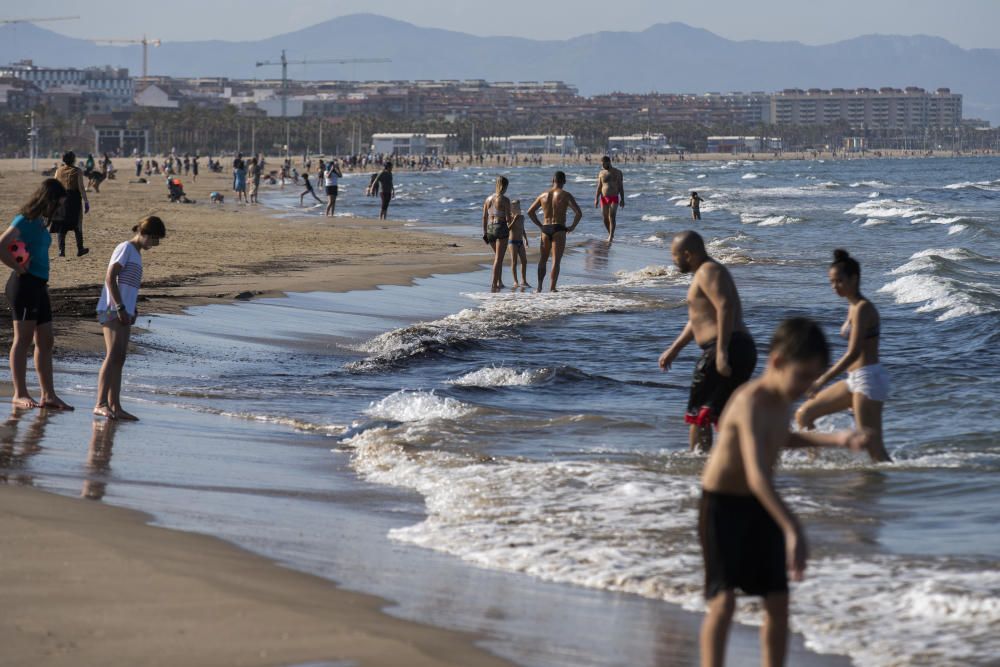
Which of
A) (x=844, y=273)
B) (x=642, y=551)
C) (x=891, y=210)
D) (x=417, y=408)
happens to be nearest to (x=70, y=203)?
(x=417, y=408)

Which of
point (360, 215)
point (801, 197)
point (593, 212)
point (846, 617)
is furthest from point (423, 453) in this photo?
point (801, 197)

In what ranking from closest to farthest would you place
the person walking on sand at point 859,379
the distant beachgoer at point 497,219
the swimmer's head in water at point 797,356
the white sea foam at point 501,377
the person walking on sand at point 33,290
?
the swimmer's head in water at point 797,356 < the person walking on sand at point 859,379 < the person walking on sand at point 33,290 < the white sea foam at point 501,377 < the distant beachgoer at point 497,219

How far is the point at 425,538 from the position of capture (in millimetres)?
6277

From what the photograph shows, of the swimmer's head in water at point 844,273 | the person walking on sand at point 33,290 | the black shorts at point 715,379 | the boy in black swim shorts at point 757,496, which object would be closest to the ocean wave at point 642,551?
the black shorts at point 715,379

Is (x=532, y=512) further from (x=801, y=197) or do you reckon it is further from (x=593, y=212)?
(x=801, y=197)

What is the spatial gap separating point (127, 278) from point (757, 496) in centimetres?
530

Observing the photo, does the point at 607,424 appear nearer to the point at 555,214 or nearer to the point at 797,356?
the point at 797,356

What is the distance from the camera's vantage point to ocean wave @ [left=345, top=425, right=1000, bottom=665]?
5.05 meters

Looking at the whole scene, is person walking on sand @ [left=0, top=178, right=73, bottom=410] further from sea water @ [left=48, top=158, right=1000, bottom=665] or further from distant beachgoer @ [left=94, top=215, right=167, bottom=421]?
sea water @ [left=48, top=158, right=1000, bottom=665]

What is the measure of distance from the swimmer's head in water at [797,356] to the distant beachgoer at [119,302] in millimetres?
5011

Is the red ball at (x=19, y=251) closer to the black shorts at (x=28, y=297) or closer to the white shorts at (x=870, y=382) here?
the black shorts at (x=28, y=297)

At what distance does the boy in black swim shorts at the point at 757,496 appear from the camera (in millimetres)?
3838

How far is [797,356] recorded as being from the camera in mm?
3826

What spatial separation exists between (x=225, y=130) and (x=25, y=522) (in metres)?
186
